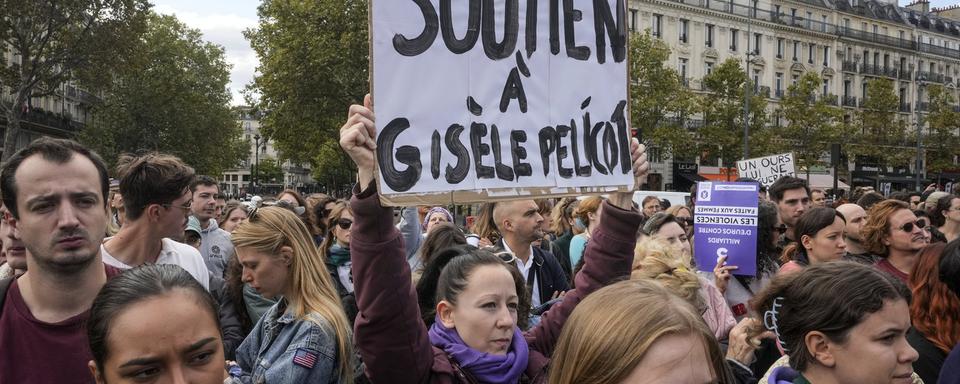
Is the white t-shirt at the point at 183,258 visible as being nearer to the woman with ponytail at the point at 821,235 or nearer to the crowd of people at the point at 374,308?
the crowd of people at the point at 374,308

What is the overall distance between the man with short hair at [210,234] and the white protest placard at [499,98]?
405 centimetres

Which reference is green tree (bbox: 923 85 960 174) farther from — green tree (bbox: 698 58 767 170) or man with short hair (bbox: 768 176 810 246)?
man with short hair (bbox: 768 176 810 246)

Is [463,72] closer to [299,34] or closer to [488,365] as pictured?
[488,365]

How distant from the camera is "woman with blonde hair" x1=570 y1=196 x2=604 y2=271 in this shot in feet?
23.7

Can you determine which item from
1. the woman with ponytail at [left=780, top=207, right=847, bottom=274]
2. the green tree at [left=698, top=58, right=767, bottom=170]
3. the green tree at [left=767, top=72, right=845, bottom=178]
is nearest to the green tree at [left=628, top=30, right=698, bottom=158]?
the green tree at [left=698, top=58, right=767, bottom=170]

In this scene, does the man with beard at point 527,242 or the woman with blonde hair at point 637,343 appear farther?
the man with beard at point 527,242

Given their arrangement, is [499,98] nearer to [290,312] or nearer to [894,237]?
[290,312]

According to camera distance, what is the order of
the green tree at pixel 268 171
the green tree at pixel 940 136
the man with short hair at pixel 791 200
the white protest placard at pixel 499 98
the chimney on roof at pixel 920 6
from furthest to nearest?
the green tree at pixel 268 171 < the chimney on roof at pixel 920 6 < the green tree at pixel 940 136 < the man with short hair at pixel 791 200 < the white protest placard at pixel 499 98

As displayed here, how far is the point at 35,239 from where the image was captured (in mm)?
2748

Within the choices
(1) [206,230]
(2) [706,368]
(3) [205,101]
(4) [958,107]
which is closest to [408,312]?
(2) [706,368]

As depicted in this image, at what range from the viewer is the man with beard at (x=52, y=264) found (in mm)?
2635

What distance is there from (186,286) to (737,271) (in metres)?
4.09

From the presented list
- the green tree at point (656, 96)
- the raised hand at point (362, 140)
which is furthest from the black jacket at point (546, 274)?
the green tree at point (656, 96)

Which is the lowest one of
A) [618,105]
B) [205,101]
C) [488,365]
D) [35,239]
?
[488,365]
